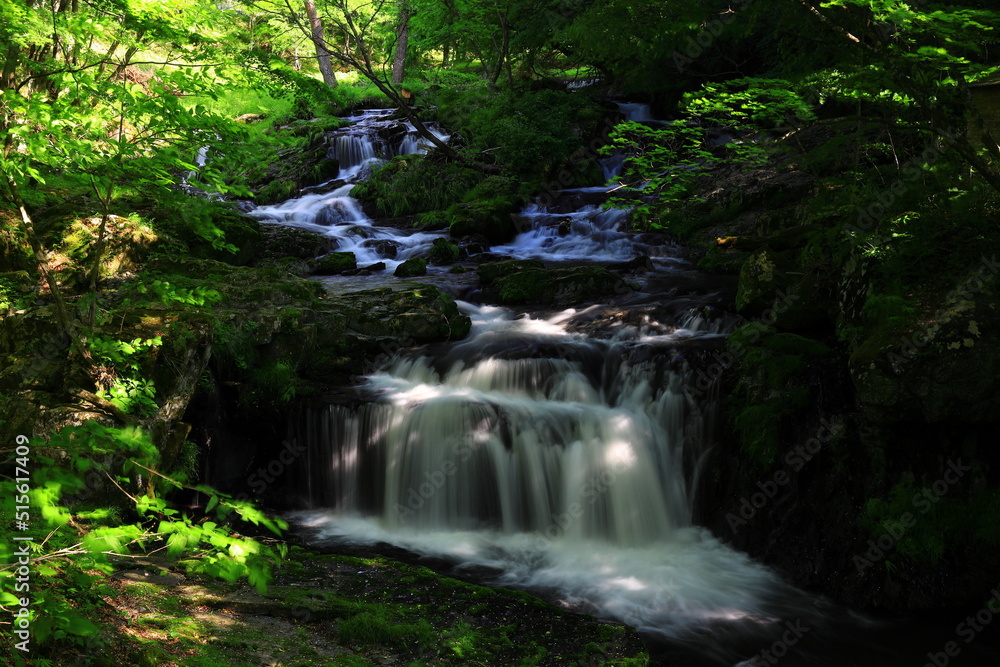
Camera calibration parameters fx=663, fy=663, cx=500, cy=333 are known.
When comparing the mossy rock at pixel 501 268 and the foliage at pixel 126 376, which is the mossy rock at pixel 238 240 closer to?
the mossy rock at pixel 501 268

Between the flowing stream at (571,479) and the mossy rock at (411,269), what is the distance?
3709 mm

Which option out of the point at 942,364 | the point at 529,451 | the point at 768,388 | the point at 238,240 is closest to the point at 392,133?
the point at 238,240

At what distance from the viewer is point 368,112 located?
81.6 feet

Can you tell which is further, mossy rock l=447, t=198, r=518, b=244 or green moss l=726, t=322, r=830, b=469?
mossy rock l=447, t=198, r=518, b=244

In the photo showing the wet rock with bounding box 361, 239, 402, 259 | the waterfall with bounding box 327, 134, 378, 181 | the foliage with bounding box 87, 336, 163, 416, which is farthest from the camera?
the waterfall with bounding box 327, 134, 378, 181

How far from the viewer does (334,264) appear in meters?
12.9

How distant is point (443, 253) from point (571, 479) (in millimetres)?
7512

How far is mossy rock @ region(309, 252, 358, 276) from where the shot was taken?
12828mm

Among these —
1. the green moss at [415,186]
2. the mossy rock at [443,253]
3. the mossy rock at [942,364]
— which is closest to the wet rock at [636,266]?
the mossy rock at [443,253]

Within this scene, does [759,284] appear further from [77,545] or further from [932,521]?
[77,545]

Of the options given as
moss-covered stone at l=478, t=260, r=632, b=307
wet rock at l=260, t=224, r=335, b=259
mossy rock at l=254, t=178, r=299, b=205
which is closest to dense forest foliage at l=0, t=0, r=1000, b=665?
moss-covered stone at l=478, t=260, r=632, b=307

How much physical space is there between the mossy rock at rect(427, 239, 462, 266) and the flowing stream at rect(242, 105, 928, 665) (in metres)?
4.51

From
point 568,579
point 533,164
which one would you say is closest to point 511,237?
point 533,164

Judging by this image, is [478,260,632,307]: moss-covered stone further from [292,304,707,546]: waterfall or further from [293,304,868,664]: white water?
[292,304,707,546]: waterfall
